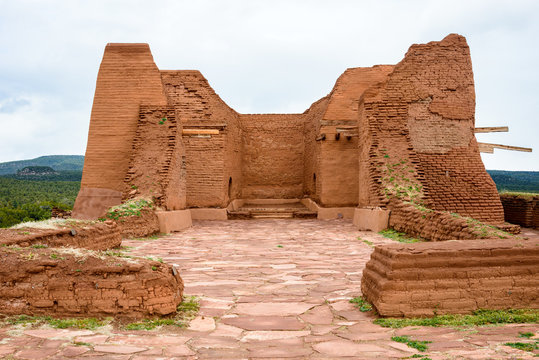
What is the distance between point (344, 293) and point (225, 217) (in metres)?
11.0

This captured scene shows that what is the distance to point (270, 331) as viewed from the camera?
3.60 metres

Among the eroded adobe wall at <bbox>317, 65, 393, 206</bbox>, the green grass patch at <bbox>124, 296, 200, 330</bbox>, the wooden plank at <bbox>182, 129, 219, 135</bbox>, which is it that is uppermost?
the wooden plank at <bbox>182, 129, 219, 135</bbox>

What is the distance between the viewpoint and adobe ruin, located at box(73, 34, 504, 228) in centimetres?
1242

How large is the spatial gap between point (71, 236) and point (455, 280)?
5471 millimetres

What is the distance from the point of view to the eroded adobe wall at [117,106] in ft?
43.1

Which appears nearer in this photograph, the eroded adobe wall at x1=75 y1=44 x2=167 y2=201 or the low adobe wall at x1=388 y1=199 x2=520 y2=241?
the low adobe wall at x1=388 y1=199 x2=520 y2=241

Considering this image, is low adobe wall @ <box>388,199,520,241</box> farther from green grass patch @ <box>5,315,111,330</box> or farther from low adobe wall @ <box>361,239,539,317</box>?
green grass patch @ <box>5,315,111,330</box>

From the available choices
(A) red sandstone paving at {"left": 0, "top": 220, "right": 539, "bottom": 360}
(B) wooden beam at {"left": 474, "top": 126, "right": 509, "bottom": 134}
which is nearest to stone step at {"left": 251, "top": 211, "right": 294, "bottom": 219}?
(B) wooden beam at {"left": 474, "top": 126, "right": 509, "bottom": 134}

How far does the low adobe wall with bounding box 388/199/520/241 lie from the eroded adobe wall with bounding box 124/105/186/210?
243 inches

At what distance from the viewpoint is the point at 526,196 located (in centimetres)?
1638

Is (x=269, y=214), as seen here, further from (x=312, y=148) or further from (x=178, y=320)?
(x=178, y=320)

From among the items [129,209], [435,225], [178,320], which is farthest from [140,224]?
[178,320]

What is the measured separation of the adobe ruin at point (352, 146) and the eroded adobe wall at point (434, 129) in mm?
31

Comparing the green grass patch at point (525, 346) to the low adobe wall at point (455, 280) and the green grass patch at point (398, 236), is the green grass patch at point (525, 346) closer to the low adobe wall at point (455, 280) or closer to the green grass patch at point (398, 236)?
the low adobe wall at point (455, 280)
